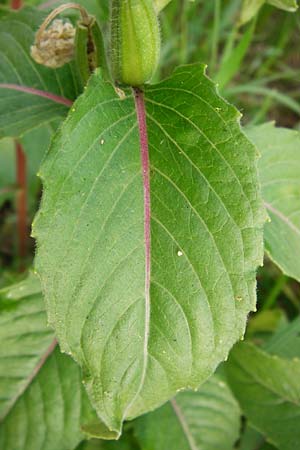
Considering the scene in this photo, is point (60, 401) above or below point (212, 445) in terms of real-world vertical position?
above

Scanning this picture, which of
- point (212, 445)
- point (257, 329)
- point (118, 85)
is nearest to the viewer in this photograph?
point (118, 85)

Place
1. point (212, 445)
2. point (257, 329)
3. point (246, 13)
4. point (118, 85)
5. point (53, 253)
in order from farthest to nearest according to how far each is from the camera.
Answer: point (257, 329)
point (212, 445)
point (246, 13)
point (118, 85)
point (53, 253)

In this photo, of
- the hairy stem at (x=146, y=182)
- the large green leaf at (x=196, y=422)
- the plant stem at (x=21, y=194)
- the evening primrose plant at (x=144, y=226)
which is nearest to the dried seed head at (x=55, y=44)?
the evening primrose plant at (x=144, y=226)

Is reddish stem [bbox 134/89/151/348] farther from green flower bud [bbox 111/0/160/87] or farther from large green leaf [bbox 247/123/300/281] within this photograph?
large green leaf [bbox 247/123/300/281]

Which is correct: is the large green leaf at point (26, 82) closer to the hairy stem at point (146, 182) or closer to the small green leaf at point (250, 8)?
the hairy stem at point (146, 182)

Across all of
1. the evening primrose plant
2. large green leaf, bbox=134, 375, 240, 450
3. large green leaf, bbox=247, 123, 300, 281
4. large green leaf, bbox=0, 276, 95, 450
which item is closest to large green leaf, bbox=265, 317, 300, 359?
large green leaf, bbox=134, 375, 240, 450

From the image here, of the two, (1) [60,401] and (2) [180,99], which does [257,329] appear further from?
(2) [180,99]

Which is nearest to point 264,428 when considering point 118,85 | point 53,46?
point 118,85
